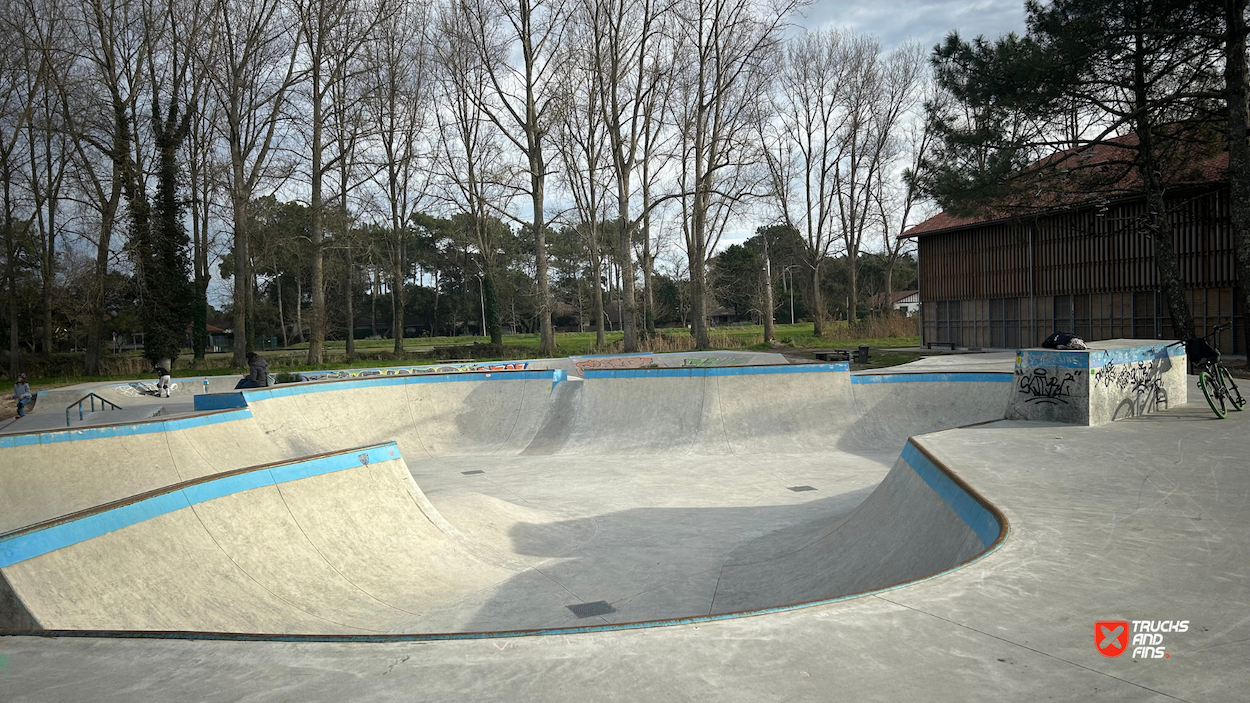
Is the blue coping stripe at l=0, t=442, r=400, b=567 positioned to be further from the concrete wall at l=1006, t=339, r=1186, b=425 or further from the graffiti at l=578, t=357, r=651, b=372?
the graffiti at l=578, t=357, r=651, b=372

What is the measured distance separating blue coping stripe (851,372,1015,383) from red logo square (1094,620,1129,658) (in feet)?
38.5

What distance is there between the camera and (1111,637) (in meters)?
3.10

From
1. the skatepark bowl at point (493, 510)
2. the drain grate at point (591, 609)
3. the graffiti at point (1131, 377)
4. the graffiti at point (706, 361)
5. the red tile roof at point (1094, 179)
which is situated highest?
the red tile roof at point (1094, 179)

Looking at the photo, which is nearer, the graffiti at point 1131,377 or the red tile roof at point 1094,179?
the graffiti at point 1131,377

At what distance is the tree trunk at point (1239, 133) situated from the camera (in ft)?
53.3

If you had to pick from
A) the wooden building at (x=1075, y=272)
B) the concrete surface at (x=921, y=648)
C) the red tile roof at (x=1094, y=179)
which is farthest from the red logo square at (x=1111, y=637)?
the wooden building at (x=1075, y=272)

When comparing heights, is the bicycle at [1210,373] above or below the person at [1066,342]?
below

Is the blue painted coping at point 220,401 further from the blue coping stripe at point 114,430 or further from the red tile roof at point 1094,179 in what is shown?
the red tile roof at point 1094,179

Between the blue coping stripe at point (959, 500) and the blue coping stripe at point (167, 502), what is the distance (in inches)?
226

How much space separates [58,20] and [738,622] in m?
33.8

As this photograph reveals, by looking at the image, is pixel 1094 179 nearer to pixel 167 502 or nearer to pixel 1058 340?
pixel 1058 340

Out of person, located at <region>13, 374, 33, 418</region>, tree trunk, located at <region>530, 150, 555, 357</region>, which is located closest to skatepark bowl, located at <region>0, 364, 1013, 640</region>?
person, located at <region>13, 374, 33, 418</region>

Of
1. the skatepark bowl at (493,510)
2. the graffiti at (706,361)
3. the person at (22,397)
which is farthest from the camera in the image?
the graffiti at (706,361)

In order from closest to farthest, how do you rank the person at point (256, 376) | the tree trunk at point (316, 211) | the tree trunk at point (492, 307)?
the person at point (256, 376) → the tree trunk at point (316, 211) → the tree trunk at point (492, 307)
